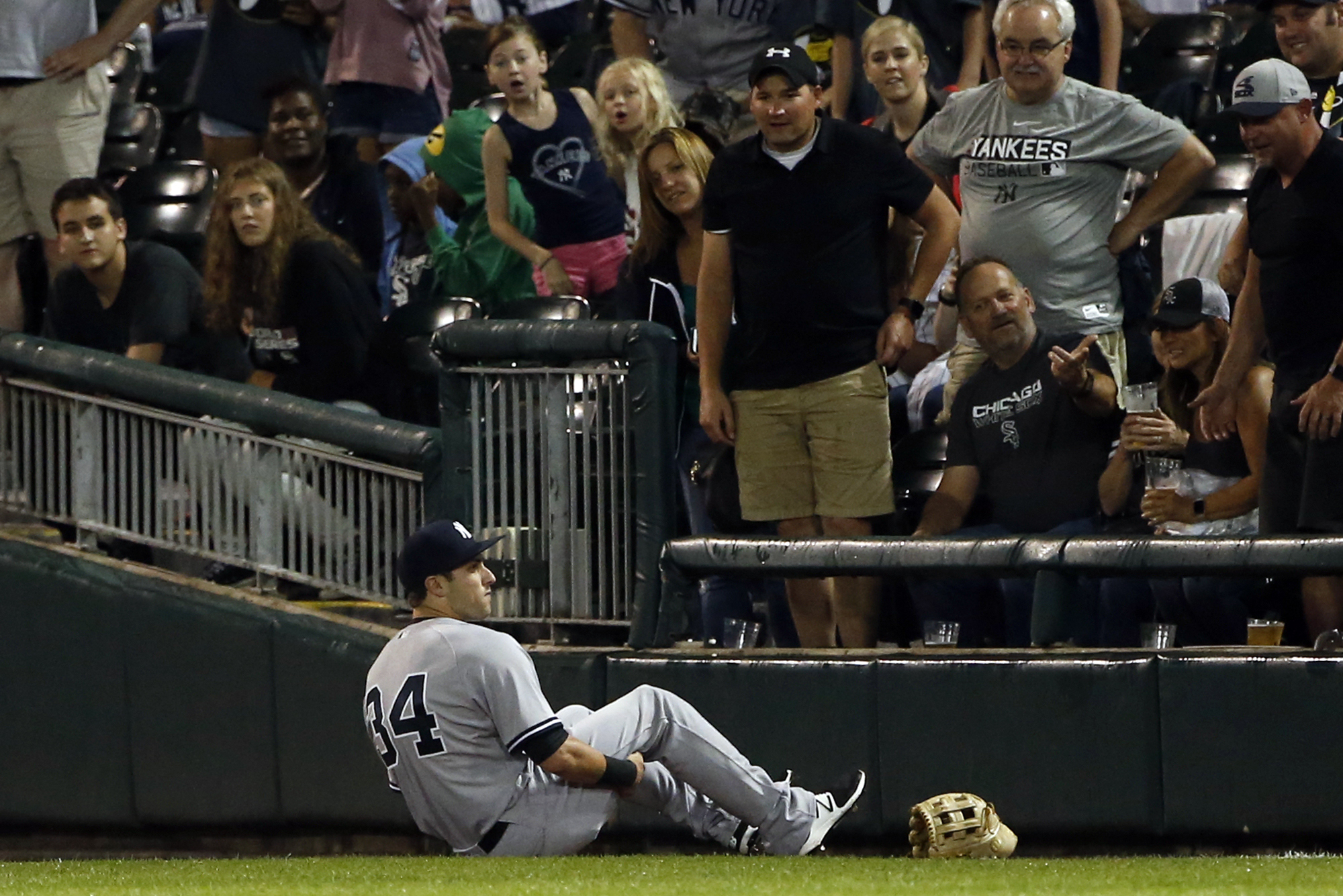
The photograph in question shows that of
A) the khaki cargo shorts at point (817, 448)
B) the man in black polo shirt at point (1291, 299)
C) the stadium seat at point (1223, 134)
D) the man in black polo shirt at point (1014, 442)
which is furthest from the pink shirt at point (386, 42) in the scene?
the man in black polo shirt at point (1291, 299)

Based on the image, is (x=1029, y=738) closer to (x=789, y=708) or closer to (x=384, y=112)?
(x=789, y=708)

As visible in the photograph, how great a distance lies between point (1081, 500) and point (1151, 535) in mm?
554

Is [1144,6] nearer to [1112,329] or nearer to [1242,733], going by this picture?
[1112,329]

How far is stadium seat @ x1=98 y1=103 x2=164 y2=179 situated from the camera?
1250 centimetres

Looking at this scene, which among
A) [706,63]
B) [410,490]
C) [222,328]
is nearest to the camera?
[410,490]

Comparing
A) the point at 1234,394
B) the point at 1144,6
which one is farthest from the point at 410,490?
the point at 1144,6

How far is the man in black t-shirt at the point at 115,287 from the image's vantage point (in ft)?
28.3

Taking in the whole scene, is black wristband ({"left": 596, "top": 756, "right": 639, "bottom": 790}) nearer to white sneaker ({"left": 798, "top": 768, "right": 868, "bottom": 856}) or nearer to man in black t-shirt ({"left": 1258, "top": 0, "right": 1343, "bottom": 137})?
white sneaker ({"left": 798, "top": 768, "right": 868, "bottom": 856})

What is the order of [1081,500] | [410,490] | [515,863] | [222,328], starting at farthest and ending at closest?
[222,328] < [410,490] < [1081,500] < [515,863]

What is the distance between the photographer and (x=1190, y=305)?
698 cm

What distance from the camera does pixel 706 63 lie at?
33.2 feet

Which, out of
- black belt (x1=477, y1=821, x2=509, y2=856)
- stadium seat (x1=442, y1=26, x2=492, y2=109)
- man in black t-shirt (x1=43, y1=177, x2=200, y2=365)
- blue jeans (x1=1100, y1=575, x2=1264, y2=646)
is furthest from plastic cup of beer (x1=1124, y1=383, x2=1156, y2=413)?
stadium seat (x1=442, y1=26, x2=492, y2=109)

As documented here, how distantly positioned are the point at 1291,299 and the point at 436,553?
2.71 meters

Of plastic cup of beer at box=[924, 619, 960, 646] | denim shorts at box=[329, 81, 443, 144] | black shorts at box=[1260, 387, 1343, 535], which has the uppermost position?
denim shorts at box=[329, 81, 443, 144]
